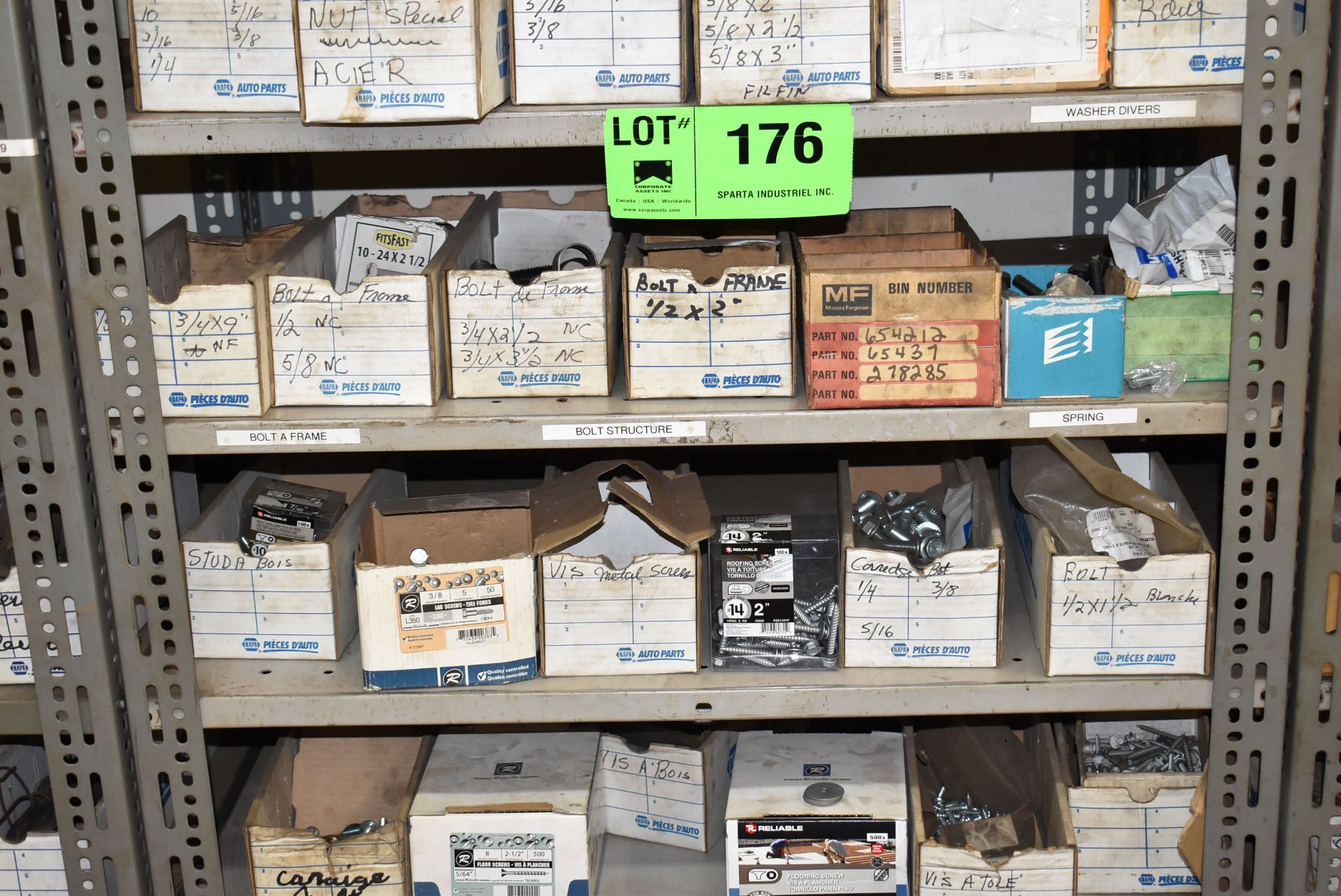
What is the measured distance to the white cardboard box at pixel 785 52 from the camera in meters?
1.53

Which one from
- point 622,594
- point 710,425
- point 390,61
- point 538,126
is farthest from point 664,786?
point 390,61

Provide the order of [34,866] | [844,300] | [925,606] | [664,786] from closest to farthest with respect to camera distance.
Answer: [844,300] < [925,606] < [34,866] < [664,786]

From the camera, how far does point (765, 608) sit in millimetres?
1781

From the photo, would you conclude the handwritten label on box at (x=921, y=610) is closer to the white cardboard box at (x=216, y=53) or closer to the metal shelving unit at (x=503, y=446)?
the metal shelving unit at (x=503, y=446)

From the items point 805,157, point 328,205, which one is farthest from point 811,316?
point 328,205

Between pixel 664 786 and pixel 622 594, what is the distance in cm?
38

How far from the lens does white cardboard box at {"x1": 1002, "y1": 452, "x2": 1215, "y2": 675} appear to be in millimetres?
1666

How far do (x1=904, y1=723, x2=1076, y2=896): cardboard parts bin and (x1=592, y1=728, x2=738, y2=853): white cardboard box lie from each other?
0.29 meters

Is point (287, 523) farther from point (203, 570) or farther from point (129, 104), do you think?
point (129, 104)

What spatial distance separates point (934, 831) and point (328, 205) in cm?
137

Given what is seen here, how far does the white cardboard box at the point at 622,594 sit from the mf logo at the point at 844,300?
33cm

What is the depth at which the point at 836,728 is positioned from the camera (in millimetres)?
2205

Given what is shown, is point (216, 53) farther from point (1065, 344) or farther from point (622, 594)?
point (1065, 344)

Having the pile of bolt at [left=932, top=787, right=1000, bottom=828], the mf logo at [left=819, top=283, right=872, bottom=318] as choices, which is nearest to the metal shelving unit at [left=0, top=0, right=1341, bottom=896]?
the mf logo at [left=819, top=283, right=872, bottom=318]
